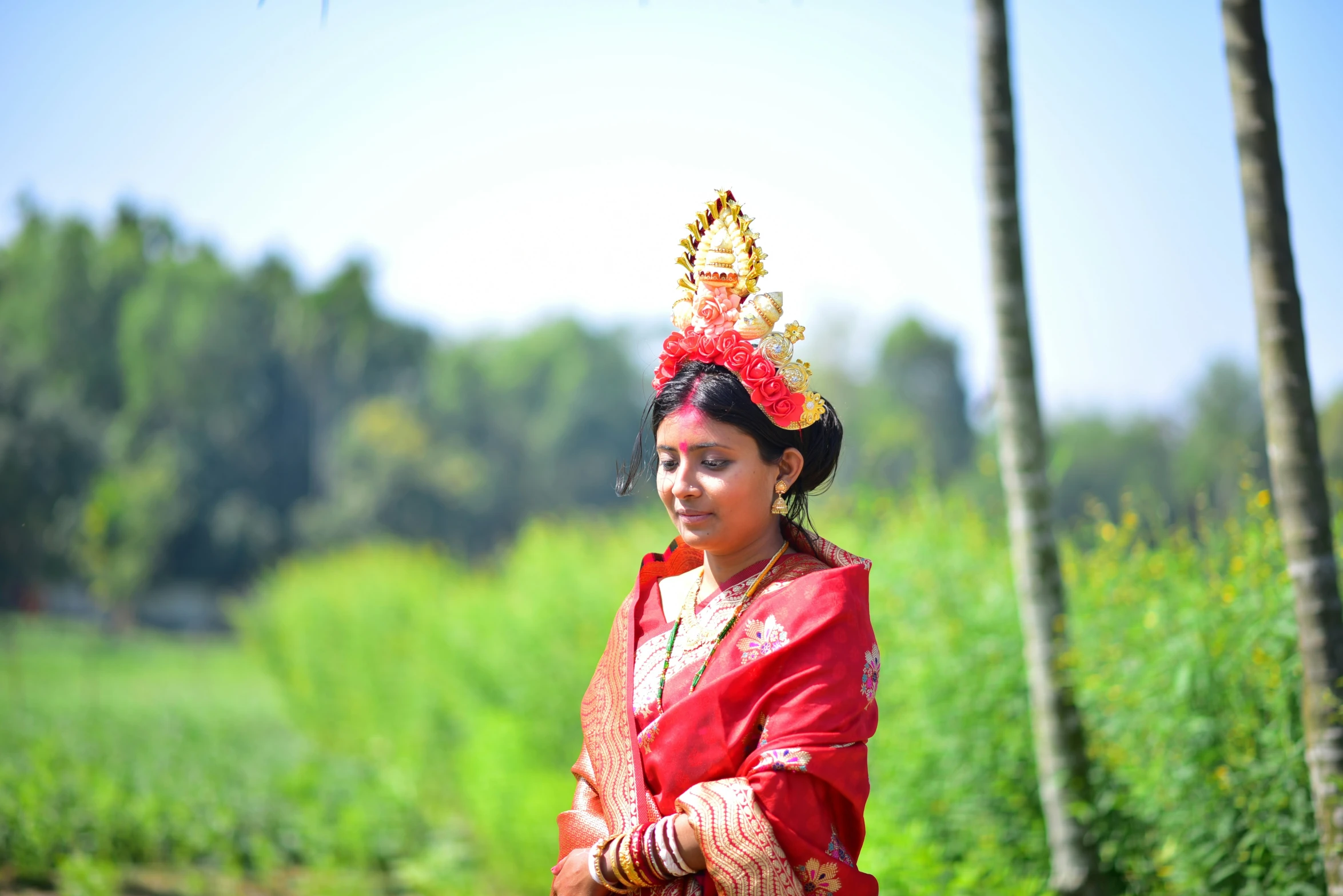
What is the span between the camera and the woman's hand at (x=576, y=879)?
1821mm

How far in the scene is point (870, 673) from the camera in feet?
6.02

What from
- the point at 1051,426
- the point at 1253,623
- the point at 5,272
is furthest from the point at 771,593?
the point at 5,272

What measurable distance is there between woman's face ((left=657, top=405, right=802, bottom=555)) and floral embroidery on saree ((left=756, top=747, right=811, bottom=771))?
392 millimetres

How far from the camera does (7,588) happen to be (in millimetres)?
19750

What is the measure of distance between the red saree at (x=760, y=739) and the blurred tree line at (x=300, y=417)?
20757mm

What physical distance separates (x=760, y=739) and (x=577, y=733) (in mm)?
5628

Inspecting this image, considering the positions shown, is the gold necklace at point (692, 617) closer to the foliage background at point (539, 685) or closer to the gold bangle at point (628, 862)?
the gold bangle at point (628, 862)

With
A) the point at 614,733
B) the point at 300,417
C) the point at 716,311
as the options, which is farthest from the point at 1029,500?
the point at 300,417

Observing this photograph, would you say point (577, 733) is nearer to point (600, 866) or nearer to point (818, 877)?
point (600, 866)

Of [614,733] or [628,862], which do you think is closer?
[628,862]

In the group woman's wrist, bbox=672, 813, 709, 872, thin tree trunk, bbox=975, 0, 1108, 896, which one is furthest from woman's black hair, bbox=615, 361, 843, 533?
thin tree trunk, bbox=975, 0, 1108, 896

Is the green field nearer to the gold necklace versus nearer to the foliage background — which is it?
the foliage background

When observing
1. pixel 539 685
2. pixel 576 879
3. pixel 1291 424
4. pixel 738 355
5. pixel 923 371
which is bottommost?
pixel 539 685

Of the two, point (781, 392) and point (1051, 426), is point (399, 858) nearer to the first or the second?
point (781, 392)
